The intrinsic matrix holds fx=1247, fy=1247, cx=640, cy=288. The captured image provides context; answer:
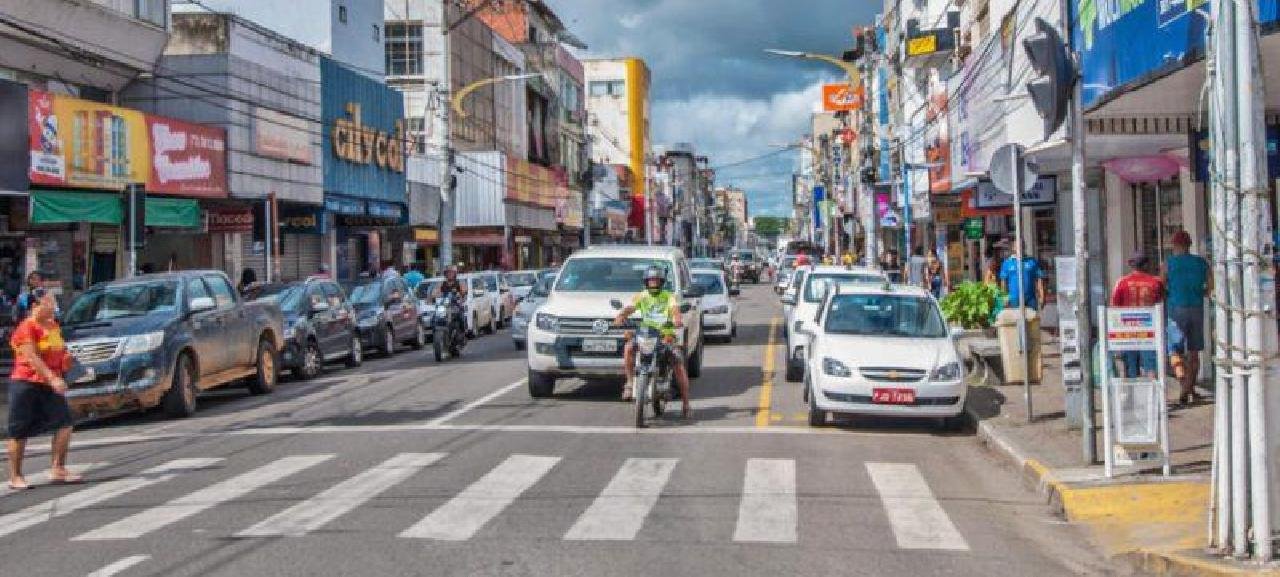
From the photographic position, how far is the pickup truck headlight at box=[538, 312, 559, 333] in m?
15.8

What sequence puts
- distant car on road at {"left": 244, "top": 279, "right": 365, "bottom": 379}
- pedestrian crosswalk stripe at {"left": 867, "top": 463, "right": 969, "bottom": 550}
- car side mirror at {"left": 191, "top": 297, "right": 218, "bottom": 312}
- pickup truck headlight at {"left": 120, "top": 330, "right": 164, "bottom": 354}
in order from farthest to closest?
distant car on road at {"left": 244, "top": 279, "right": 365, "bottom": 379} → car side mirror at {"left": 191, "top": 297, "right": 218, "bottom": 312} → pickup truck headlight at {"left": 120, "top": 330, "right": 164, "bottom": 354} → pedestrian crosswalk stripe at {"left": 867, "top": 463, "right": 969, "bottom": 550}

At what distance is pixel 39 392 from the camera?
11.3m

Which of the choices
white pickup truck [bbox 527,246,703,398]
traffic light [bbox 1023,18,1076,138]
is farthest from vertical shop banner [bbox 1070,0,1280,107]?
white pickup truck [bbox 527,246,703,398]

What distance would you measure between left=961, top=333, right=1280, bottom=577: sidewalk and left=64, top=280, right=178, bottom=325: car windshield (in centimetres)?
1046

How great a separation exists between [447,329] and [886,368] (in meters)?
11.9

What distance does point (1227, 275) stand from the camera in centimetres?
732

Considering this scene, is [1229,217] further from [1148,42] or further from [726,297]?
[726,297]

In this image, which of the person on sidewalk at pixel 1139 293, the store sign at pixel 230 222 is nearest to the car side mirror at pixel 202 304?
the person on sidewalk at pixel 1139 293

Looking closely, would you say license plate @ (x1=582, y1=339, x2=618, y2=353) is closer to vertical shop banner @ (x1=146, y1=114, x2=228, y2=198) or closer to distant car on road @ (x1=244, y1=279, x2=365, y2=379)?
distant car on road @ (x1=244, y1=279, x2=365, y2=379)

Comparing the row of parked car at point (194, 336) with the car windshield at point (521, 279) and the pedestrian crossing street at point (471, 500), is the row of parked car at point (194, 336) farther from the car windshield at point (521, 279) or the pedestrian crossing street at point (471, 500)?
the car windshield at point (521, 279)

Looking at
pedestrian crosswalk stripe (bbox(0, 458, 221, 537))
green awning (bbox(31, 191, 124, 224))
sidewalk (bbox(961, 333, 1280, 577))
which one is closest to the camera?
sidewalk (bbox(961, 333, 1280, 577))

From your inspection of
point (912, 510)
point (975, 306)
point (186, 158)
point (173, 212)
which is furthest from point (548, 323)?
point (186, 158)

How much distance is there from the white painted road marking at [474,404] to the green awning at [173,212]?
10738 mm

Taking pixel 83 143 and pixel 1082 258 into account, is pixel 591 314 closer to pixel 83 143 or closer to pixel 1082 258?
pixel 1082 258
